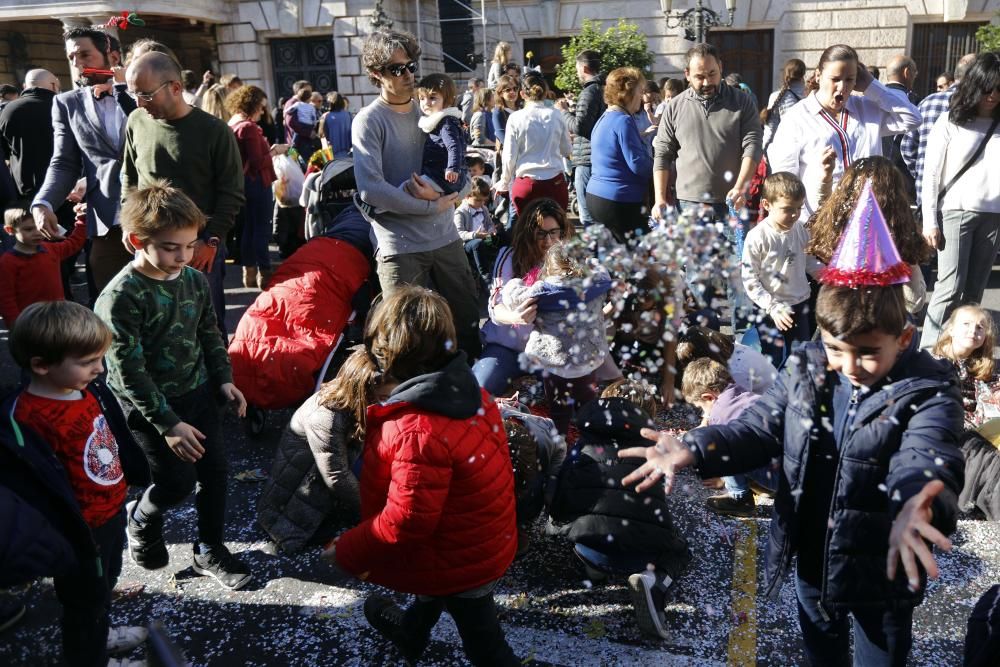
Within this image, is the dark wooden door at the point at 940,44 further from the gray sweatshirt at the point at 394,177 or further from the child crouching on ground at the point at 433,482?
the child crouching on ground at the point at 433,482

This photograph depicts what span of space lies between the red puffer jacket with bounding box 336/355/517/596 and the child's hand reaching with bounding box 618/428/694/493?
44 cm

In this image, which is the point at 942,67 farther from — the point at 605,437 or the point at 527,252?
the point at 605,437

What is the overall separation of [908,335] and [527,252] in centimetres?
241

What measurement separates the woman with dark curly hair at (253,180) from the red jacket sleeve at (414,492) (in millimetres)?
5054

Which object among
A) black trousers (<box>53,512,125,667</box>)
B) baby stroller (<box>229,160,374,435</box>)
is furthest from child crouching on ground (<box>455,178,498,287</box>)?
black trousers (<box>53,512,125,667</box>)

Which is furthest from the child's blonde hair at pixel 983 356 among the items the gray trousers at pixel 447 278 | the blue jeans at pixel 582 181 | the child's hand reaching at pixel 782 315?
the blue jeans at pixel 582 181

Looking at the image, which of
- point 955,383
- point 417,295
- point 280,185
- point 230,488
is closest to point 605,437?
point 417,295

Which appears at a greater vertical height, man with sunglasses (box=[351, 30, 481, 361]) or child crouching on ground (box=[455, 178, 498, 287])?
man with sunglasses (box=[351, 30, 481, 361])

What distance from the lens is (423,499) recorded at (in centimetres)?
221

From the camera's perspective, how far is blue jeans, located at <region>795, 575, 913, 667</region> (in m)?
2.12

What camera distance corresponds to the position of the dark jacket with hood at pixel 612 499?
295 cm

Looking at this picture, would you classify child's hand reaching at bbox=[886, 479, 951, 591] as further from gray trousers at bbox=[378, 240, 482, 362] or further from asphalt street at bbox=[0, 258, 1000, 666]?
gray trousers at bbox=[378, 240, 482, 362]

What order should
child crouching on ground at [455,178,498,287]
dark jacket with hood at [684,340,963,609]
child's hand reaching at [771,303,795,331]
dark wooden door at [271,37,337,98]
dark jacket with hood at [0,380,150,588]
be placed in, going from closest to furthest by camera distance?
dark jacket with hood at [684,340,963,609] → dark jacket with hood at [0,380,150,588] → child's hand reaching at [771,303,795,331] → child crouching on ground at [455,178,498,287] → dark wooden door at [271,37,337,98]

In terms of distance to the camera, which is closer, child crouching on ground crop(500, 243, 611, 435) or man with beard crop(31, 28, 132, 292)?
child crouching on ground crop(500, 243, 611, 435)
